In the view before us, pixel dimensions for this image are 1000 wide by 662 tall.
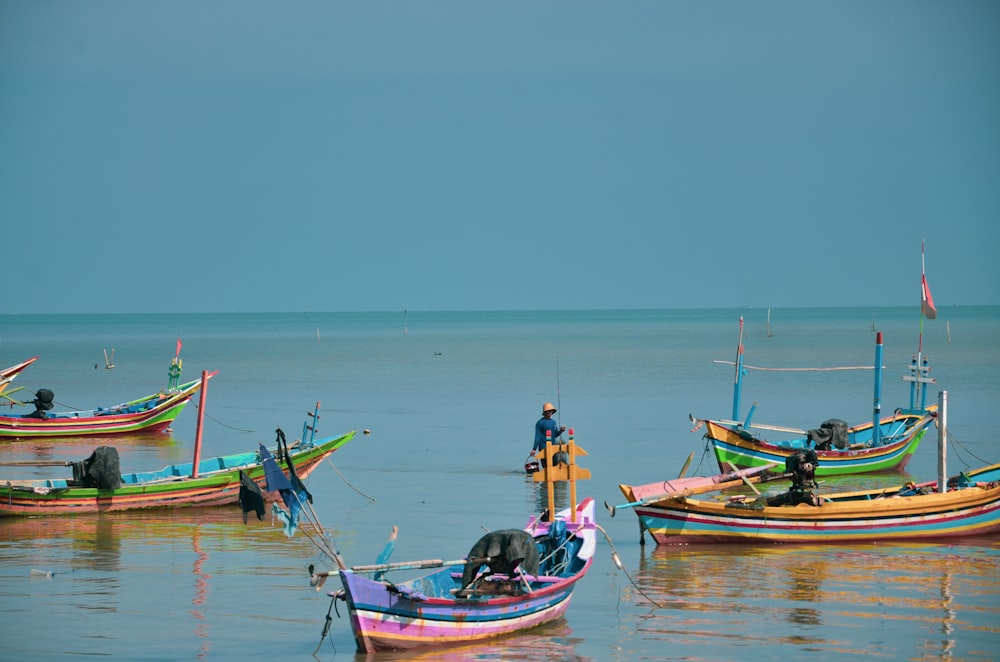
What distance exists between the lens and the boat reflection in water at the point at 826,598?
43.8ft

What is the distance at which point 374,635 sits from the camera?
12.3 meters

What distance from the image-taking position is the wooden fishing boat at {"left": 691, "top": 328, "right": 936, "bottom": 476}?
79.0ft

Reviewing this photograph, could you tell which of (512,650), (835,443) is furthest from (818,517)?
(835,443)

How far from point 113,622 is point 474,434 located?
788 inches

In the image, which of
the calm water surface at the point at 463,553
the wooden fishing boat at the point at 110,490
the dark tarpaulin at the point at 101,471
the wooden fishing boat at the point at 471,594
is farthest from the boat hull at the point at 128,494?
the wooden fishing boat at the point at 471,594

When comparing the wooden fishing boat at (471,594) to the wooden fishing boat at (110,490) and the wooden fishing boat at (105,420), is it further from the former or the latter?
the wooden fishing boat at (105,420)

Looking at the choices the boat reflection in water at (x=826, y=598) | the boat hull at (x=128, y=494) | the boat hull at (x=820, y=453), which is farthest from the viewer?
the boat hull at (x=820, y=453)

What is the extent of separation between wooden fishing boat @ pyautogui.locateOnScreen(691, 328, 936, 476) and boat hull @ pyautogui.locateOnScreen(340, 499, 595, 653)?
1014 centimetres

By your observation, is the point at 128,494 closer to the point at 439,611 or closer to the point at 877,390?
the point at 439,611

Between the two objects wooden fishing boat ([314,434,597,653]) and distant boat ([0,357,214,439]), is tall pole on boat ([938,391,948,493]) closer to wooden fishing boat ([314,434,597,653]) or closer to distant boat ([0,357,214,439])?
wooden fishing boat ([314,434,597,653])

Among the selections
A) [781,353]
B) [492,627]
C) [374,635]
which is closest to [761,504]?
[492,627]

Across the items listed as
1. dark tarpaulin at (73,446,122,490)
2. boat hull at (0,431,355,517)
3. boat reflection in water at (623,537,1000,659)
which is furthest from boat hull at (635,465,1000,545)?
dark tarpaulin at (73,446,122,490)

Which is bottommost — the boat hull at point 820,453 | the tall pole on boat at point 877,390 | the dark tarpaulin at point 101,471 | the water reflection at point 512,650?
the water reflection at point 512,650

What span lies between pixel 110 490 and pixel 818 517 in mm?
11173
